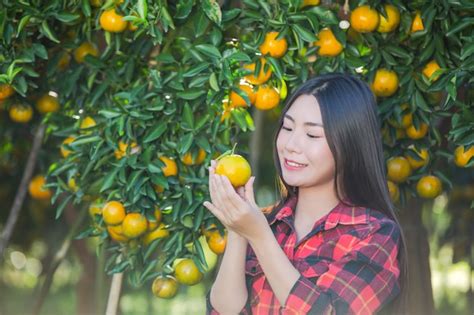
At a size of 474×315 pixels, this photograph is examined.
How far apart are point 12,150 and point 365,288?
2180 mm

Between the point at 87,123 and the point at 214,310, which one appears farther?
the point at 87,123

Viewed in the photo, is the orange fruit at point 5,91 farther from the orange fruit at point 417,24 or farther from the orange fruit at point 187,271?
Answer: the orange fruit at point 417,24

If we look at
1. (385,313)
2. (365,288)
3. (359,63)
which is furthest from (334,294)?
(359,63)

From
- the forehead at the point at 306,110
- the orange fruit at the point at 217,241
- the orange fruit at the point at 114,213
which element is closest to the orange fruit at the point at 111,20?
the orange fruit at the point at 114,213

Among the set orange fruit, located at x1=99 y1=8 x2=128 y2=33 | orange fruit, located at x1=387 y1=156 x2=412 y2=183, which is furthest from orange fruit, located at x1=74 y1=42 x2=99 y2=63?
orange fruit, located at x1=387 y1=156 x2=412 y2=183

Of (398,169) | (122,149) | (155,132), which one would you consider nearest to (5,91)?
(122,149)

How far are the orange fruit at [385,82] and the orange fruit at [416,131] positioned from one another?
0.14 m

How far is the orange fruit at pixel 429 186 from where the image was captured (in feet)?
8.68

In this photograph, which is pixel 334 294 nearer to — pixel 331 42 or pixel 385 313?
pixel 385 313

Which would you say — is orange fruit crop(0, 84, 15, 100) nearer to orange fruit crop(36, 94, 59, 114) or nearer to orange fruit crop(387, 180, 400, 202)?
orange fruit crop(36, 94, 59, 114)

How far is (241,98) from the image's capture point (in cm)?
246

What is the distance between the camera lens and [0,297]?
524 cm

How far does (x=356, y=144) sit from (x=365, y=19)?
0.66m

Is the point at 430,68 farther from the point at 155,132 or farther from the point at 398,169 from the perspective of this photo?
the point at 155,132
